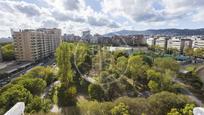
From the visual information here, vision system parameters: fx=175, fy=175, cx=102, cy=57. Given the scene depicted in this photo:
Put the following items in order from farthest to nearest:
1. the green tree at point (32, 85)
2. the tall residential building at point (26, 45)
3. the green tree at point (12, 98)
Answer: the tall residential building at point (26, 45) → the green tree at point (32, 85) → the green tree at point (12, 98)

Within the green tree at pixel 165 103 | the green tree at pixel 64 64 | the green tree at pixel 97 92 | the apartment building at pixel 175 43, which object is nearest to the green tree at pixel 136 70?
the green tree at pixel 97 92

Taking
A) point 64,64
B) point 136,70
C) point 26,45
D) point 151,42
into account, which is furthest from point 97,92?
point 151,42

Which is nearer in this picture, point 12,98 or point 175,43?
point 12,98

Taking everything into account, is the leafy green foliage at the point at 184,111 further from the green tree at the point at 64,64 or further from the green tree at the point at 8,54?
the green tree at the point at 8,54

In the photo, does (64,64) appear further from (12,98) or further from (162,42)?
(162,42)

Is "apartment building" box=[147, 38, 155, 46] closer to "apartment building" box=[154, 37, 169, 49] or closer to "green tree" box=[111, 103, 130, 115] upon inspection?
"apartment building" box=[154, 37, 169, 49]

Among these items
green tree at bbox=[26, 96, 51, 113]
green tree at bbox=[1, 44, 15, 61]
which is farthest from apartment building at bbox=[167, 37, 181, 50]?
green tree at bbox=[26, 96, 51, 113]

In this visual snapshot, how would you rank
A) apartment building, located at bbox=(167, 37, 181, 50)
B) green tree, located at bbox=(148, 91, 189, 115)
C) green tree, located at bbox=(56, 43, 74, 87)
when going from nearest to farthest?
green tree, located at bbox=(148, 91, 189, 115), green tree, located at bbox=(56, 43, 74, 87), apartment building, located at bbox=(167, 37, 181, 50)

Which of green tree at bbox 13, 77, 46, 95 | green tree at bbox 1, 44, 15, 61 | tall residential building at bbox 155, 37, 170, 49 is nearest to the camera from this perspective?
green tree at bbox 13, 77, 46, 95

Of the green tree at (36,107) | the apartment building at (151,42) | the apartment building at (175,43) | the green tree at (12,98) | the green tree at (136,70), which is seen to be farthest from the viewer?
the apartment building at (151,42)

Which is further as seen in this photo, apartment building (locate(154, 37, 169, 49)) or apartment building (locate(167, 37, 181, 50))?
apartment building (locate(154, 37, 169, 49))

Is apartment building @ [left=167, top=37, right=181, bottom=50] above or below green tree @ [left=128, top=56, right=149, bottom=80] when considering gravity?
above

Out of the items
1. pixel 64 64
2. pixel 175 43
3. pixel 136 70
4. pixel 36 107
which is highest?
pixel 175 43
